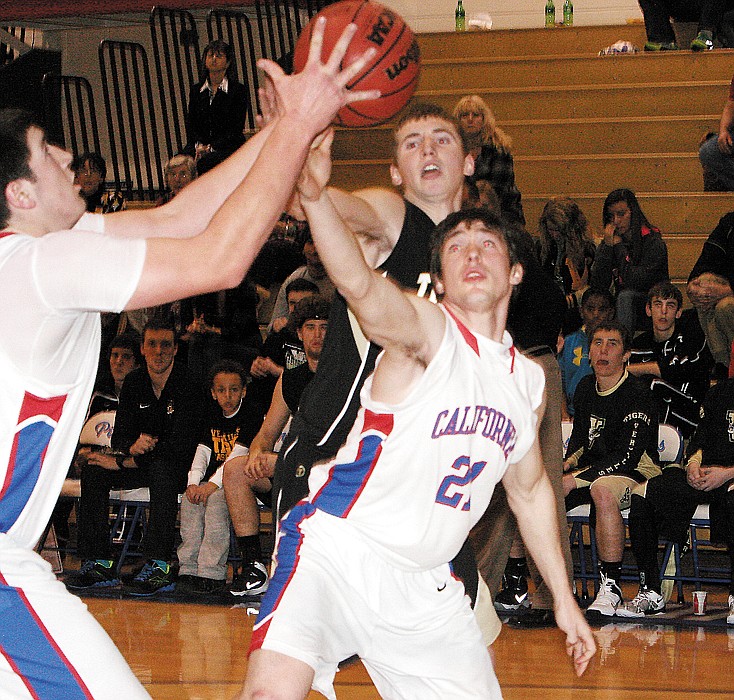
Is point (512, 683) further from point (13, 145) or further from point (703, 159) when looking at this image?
point (703, 159)

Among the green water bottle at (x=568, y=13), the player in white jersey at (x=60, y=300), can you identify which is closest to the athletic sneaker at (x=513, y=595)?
the player in white jersey at (x=60, y=300)

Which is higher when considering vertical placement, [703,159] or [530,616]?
[703,159]

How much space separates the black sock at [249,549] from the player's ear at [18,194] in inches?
185

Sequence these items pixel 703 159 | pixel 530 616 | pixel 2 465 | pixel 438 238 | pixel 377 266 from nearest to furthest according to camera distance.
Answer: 1. pixel 2 465
2. pixel 438 238
3. pixel 377 266
4. pixel 530 616
5. pixel 703 159

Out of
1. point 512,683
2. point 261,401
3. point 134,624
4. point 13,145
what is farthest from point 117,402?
point 13,145

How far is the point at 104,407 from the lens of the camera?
8.47 meters

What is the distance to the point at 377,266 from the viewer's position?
372 cm

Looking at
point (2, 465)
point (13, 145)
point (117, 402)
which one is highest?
point (13, 145)

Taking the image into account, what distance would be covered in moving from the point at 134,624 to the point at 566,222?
3.82m

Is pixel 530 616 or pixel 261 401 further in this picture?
pixel 261 401

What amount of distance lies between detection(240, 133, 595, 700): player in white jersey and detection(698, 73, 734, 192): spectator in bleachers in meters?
5.85

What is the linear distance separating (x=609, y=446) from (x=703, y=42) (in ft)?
17.5

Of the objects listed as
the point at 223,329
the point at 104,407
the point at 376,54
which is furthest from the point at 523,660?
the point at 104,407

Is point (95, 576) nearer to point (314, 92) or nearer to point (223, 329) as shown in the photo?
point (223, 329)
